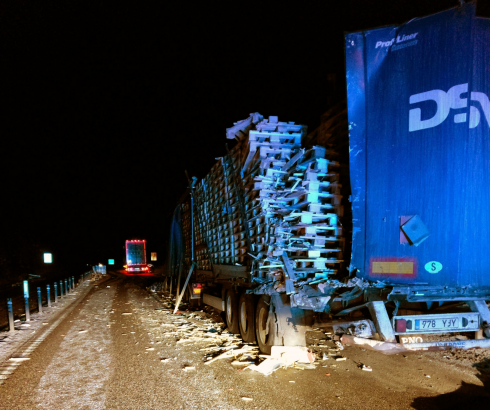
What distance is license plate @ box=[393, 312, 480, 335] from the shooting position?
4.52 meters

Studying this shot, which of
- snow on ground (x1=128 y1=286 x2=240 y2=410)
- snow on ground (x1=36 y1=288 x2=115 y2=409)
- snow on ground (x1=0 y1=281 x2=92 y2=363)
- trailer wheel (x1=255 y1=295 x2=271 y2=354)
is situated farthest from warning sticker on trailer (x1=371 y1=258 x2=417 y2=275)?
snow on ground (x1=0 y1=281 x2=92 y2=363)

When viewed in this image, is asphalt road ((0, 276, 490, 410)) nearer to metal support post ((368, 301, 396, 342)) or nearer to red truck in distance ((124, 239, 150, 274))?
metal support post ((368, 301, 396, 342))

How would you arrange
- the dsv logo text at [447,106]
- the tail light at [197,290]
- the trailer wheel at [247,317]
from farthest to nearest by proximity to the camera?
the tail light at [197,290] → the trailer wheel at [247,317] → the dsv logo text at [447,106]

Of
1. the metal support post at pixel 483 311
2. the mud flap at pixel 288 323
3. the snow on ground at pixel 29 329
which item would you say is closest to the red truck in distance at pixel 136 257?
the snow on ground at pixel 29 329

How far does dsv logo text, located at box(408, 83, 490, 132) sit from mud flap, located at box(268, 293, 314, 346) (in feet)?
10.5

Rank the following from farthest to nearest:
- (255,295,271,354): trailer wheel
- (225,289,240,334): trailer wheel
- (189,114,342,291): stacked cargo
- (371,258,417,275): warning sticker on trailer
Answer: (225,289,240,334): trailer wheel, (255,295,271,354): trailer wheel, (189,114,342,291): stacked cargo, (371,258,417,275): warning sticker on trailer

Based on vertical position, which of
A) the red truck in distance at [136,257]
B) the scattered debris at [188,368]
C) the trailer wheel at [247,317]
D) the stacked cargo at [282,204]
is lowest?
the red truck in distance at [136,257]

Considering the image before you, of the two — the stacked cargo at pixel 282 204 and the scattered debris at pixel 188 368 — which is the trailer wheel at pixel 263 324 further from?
the scattered debris at pixel 188 368

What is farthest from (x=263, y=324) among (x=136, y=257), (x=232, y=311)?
(x=136, y=257)

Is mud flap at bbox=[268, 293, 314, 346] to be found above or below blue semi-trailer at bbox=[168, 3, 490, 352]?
below

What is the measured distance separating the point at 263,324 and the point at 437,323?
2.98m

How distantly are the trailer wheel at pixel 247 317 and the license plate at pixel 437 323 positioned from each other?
10.4ft

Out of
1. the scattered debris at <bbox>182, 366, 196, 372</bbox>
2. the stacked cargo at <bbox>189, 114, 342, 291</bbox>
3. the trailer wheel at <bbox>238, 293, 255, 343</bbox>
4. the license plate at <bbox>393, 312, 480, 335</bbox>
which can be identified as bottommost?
the scattered debris at <bbox>182, 366, 196, 372</bbox>

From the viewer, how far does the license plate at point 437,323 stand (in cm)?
452
